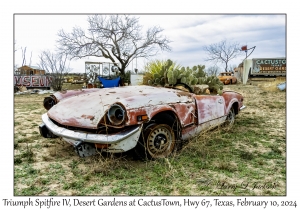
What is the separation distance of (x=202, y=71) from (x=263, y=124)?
1853 millimetres

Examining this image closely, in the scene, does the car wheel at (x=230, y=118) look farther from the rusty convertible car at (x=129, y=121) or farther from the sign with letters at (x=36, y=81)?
the sign with letters at (x=36, y=81)

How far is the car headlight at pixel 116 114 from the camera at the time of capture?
293 cm

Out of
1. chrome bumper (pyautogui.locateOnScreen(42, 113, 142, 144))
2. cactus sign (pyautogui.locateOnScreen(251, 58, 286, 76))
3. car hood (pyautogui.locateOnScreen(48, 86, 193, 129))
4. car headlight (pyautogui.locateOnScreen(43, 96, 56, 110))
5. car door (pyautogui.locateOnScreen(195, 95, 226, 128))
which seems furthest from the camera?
cactus sign (pyautogui.locateOnScreen(251, 58, 286, 76))

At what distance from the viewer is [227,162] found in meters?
3.34

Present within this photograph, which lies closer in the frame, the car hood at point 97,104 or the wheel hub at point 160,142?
the car hood at point 97,104

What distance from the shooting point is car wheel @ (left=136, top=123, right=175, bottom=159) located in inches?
123

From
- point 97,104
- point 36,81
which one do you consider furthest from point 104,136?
point 36,81

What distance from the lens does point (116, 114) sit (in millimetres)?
3074

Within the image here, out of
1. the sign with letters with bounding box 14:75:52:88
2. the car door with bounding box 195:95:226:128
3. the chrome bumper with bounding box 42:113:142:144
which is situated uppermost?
the sign with letters with bounding box 14:75:52:88

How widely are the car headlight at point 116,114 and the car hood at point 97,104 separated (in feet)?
0.23

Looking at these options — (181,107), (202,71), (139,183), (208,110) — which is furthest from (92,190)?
(202,71)

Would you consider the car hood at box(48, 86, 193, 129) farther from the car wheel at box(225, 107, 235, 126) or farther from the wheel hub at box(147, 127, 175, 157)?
the car wheel at box(225, 107, 235, 126)

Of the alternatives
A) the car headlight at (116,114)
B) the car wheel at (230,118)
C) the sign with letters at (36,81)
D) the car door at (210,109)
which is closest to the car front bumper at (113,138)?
the car headlight at (116,114)

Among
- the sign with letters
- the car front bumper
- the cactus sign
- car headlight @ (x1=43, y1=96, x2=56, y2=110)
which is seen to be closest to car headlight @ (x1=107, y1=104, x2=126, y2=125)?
the car front bumper
